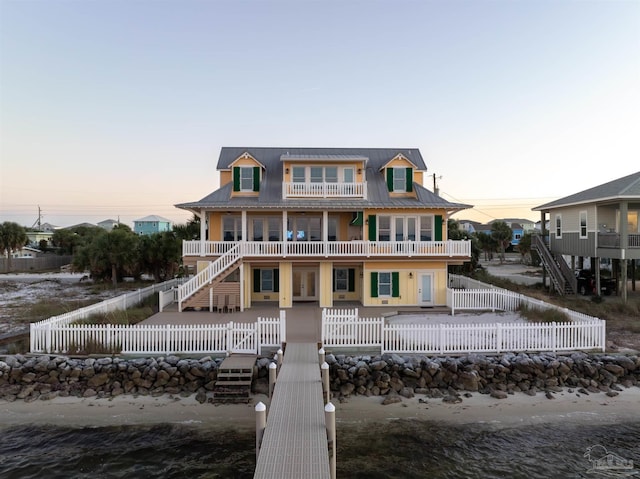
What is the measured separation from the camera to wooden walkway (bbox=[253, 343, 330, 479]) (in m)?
5.95

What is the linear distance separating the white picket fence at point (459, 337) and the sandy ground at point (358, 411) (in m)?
1.87

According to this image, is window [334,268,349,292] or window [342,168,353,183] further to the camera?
window [334,268,349,292]

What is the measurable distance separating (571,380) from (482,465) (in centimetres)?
568

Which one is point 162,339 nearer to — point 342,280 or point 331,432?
point 331,432

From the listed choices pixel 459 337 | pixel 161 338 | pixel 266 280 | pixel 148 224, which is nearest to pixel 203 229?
pixel 266 280

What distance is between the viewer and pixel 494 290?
58.5 ft

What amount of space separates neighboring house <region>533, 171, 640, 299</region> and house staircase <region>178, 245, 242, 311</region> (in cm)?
2063

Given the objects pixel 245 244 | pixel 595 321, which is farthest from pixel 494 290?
pixel 245 244

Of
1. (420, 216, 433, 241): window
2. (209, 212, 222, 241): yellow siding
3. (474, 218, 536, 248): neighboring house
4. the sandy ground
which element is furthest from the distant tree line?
(474, 218, 536, 248): neighboring house

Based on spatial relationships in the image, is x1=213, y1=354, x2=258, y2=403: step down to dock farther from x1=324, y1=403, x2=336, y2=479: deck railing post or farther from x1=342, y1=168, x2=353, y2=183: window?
x1=342, y1=168, x2=353, y2=183: window

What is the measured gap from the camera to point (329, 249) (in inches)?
747

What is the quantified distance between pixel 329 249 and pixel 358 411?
9877mm

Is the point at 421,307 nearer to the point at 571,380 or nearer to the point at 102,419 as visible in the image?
the point at 571,380

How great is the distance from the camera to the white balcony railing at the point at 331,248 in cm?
1872
